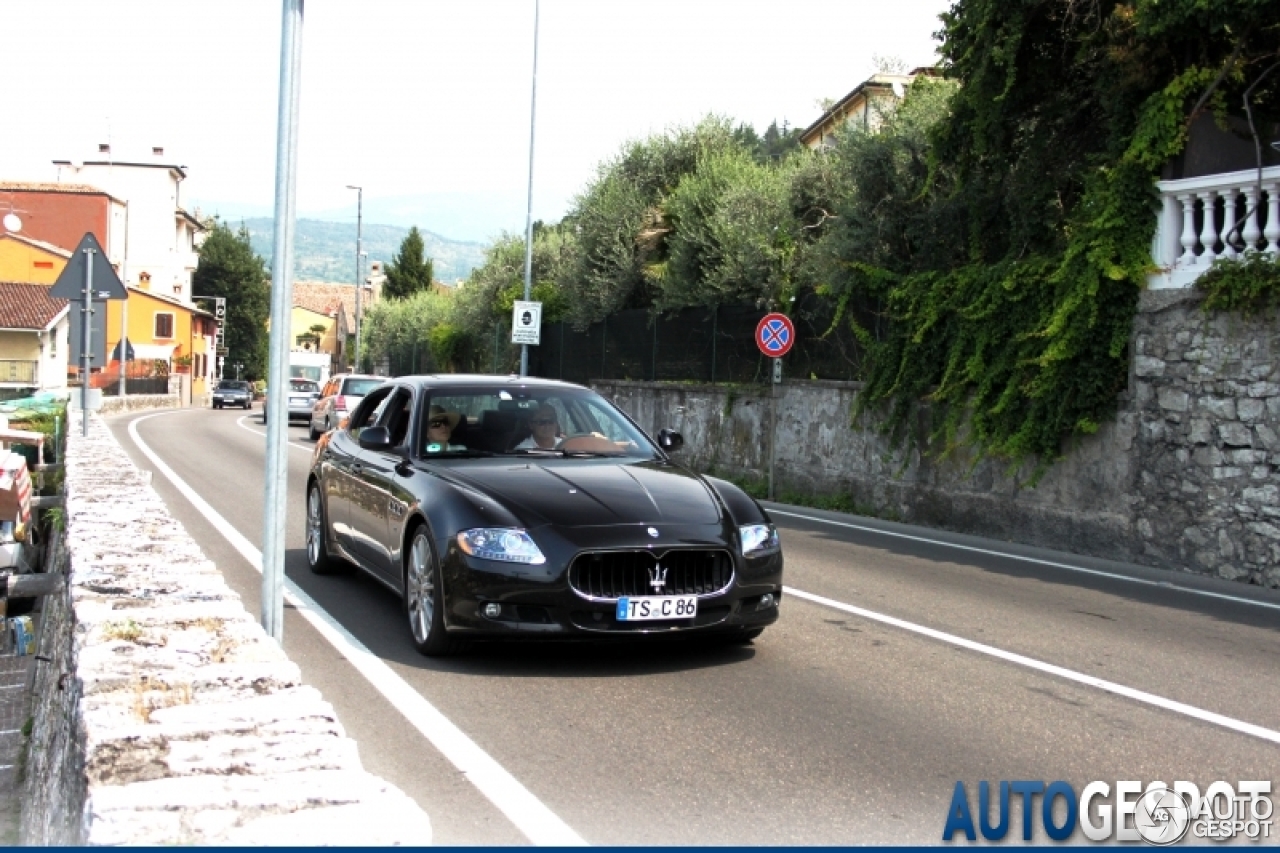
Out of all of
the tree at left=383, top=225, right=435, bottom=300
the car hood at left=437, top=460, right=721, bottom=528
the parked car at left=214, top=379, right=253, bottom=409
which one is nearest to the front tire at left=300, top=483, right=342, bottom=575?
the car hood at left=437, top=460, right=721, bottom=528

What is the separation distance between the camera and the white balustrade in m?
12.4

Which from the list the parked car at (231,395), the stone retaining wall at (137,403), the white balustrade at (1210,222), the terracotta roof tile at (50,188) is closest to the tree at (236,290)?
the terracotta roof tile at (50,188)

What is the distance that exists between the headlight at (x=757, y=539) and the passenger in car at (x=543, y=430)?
1.68m

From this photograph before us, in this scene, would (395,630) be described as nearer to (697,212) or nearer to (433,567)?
(433,567)

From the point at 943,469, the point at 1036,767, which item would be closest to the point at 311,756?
the point at 1036,767

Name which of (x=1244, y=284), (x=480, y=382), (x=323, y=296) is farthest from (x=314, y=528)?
(x=323, y=296)

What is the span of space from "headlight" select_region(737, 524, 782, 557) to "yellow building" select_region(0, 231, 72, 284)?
226 ft

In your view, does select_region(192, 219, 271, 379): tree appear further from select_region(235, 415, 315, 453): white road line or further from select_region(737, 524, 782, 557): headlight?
select_region(737, 524, 782, 557): headlight

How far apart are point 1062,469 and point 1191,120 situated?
156 inches

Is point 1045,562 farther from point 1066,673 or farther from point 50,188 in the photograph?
point 50,188

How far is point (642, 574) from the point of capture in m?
6.78

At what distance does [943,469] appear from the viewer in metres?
16.6

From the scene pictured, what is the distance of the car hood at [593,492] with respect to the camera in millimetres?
6918

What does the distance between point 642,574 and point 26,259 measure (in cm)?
7080
